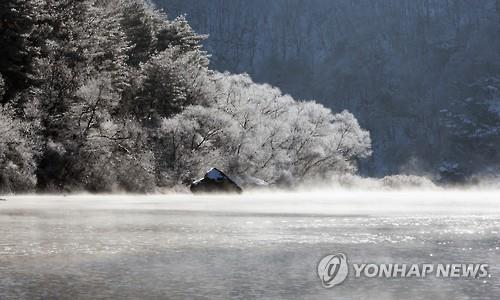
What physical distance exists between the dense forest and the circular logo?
144 ft

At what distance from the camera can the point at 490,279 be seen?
11656 millimetres

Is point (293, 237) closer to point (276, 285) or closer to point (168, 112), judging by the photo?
point (276, 285)

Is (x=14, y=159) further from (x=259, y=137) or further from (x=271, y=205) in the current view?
(x=259, y=137)

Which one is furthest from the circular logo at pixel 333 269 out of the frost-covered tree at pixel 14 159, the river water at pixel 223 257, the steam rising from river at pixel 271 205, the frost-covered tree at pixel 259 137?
the frost-covered tree at pixel 259 137

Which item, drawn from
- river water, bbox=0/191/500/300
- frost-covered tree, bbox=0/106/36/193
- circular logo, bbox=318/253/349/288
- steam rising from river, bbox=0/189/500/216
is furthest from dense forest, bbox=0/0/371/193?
circular logo, bbox=318/253/349/288

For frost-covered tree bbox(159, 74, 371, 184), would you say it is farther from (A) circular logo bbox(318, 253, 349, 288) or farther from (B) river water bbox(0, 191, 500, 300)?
(A) circular logo bbox(318, 253, 349, 288)

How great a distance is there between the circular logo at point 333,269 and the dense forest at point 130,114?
144 ft

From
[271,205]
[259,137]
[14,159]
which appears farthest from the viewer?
[259,137]

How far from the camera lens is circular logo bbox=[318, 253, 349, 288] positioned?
1152cm

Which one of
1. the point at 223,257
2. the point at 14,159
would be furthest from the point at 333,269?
the point at 14,159

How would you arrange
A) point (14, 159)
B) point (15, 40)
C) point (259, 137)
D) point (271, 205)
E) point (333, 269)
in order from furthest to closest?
point (259, 137), point (15, 40), point (14, 159), point (271, 205), point (333, 269)

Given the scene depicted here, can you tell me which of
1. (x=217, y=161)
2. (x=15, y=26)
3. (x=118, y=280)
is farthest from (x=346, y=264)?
(x=217, y=161)

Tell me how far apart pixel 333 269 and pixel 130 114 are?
69.6 metres

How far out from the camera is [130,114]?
80625mm
